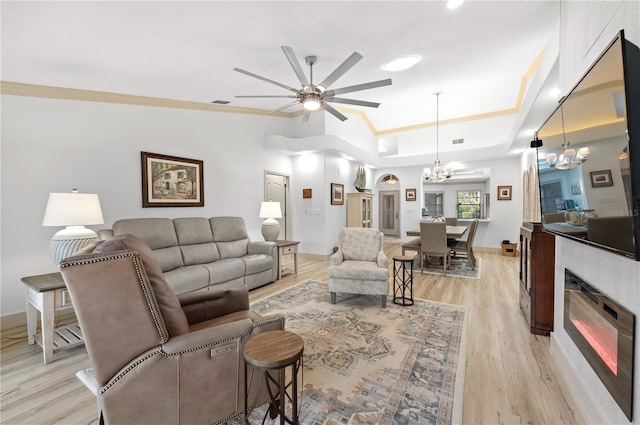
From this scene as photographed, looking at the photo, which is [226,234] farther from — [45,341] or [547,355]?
[547,355]

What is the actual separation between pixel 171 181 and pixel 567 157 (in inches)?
179

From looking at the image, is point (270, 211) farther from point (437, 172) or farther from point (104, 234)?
point (437, 172)

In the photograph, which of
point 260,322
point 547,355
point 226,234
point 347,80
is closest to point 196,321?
point 260,322

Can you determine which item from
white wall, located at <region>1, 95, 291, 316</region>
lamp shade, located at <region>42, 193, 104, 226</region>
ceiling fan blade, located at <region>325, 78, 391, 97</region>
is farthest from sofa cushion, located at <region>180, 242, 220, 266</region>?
ceiling fan blade, located at <region>325, 78, 391, 97</region>

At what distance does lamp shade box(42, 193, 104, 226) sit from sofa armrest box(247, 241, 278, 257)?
86.1 inches

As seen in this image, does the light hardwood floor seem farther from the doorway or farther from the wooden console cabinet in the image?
the doorway

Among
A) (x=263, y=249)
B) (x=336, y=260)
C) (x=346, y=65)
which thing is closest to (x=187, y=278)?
(x=263, y=249)

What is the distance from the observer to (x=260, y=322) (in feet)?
5.10

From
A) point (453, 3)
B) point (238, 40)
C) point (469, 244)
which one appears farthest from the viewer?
point (469, 244)

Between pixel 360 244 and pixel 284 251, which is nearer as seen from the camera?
pixel 360 244

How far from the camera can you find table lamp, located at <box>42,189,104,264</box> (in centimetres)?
247

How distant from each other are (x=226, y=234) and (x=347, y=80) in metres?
3.12

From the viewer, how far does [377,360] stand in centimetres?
217

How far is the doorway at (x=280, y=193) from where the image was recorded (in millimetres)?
5871
